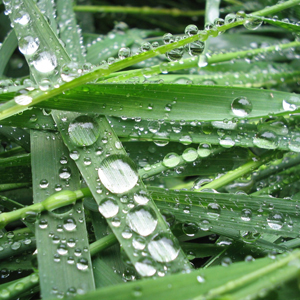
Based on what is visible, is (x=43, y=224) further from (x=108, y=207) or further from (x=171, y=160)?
(x=171, y=160)

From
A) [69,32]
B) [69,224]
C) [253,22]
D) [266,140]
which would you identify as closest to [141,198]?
[69,224]

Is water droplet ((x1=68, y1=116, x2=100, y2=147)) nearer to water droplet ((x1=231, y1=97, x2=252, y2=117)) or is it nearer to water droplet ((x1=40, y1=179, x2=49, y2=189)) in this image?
water droplet ((x1=40, y1=179, x2=49, y2=189))

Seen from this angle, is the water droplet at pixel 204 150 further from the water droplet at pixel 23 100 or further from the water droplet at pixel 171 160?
the water droplet at pixel 23 100

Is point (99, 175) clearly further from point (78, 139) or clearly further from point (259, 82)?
point (259, 82)

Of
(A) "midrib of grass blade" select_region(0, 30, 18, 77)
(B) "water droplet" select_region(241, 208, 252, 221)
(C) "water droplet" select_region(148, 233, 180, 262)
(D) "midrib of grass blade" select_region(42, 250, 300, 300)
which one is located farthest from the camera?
(A) "midrib of grass blade" select_region(0, 30, 18, 77)

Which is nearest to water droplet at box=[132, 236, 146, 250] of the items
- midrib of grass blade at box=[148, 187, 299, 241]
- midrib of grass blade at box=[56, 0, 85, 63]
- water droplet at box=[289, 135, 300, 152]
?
midrib of grass blade at box=[148, 187, 299, 241]

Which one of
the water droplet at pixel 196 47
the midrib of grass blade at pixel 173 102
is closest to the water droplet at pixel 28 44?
the midrib of grass blade at pixel 173 102
